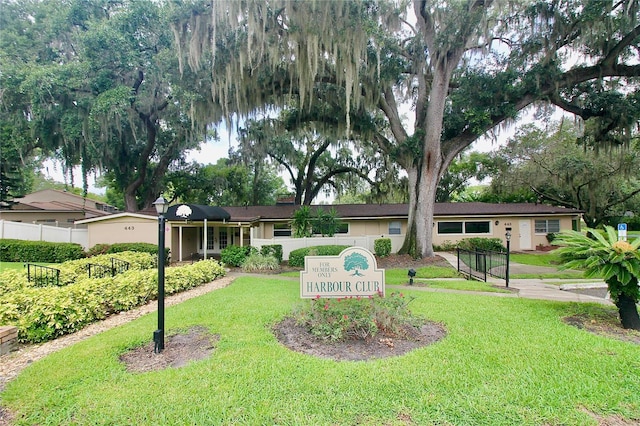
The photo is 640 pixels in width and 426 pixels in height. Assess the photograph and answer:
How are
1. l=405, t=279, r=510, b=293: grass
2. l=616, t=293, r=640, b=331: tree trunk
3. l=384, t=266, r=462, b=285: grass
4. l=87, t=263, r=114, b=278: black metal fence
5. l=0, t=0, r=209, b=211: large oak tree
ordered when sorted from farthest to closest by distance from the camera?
1. l=0, t=0, r=209, b=211: large oak tree
2. l=384, t=266, r=462, b=285: grass
3. l=87, t=263, r=114, b=278: black metal fence
4. l=405, t=279, r=510, b=293: grass
5. l=616, t=293, r=640, b=331: tree trunk

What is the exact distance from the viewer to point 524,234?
17.4 metres

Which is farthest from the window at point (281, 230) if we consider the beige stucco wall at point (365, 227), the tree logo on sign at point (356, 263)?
the tree logo on sign at point (356, 263)

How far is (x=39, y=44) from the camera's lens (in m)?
15.7

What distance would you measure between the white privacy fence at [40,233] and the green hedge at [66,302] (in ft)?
31.9

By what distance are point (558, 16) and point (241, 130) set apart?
1508 cm

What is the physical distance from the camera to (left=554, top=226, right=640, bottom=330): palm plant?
448 centimetres

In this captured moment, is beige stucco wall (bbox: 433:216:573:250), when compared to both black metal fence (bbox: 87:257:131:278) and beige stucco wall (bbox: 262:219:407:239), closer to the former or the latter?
beige stucco wall (bbox: 262:219:407:239)

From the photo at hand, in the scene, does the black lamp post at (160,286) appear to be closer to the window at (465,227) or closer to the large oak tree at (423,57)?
the large oak tree at (423,57)

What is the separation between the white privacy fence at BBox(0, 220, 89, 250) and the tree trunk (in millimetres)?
19620

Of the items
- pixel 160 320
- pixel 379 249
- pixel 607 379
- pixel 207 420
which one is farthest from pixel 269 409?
pixel 379 249

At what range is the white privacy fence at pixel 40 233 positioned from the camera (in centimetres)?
1457

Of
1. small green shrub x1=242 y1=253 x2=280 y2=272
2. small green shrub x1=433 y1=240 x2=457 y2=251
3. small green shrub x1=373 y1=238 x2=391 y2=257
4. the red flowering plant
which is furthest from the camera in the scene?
small green shrub x1=433 y1=240 x2=457 y2=251

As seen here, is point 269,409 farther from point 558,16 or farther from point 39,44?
point 39,44

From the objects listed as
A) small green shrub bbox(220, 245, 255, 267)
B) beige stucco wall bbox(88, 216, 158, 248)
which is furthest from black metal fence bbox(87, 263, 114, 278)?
Result: beige stucco wall bbox(88, 216, 158, 248)
